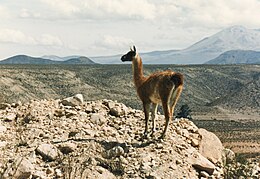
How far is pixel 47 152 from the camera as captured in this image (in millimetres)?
11156

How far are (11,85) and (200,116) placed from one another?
33.1 metres

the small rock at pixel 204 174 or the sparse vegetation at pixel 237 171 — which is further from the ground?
the small rock at pixel 204 174

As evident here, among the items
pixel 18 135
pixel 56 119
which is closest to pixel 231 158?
pixel 56 119

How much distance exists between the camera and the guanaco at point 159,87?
1216 cm

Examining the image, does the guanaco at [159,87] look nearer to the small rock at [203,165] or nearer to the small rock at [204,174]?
the small rock at [203,165]

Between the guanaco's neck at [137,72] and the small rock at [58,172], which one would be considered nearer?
the small rock at [58,172]

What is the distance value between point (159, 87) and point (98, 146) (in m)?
2.28

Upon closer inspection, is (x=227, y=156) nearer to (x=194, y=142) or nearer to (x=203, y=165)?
(x=194, y=142)

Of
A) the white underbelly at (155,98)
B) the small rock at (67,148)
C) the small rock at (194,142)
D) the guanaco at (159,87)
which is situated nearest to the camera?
the small rock at (67,148)

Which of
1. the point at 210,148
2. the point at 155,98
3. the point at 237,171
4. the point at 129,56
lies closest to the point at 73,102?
the point at 129,56

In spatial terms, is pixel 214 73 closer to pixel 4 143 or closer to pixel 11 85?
pixel 11 85

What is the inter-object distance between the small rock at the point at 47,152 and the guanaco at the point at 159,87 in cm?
274

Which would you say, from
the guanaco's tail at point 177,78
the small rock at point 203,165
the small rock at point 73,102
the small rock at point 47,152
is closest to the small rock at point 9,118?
the small rock at point 73,102

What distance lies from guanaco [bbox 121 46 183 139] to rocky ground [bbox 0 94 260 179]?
33.1 inches
